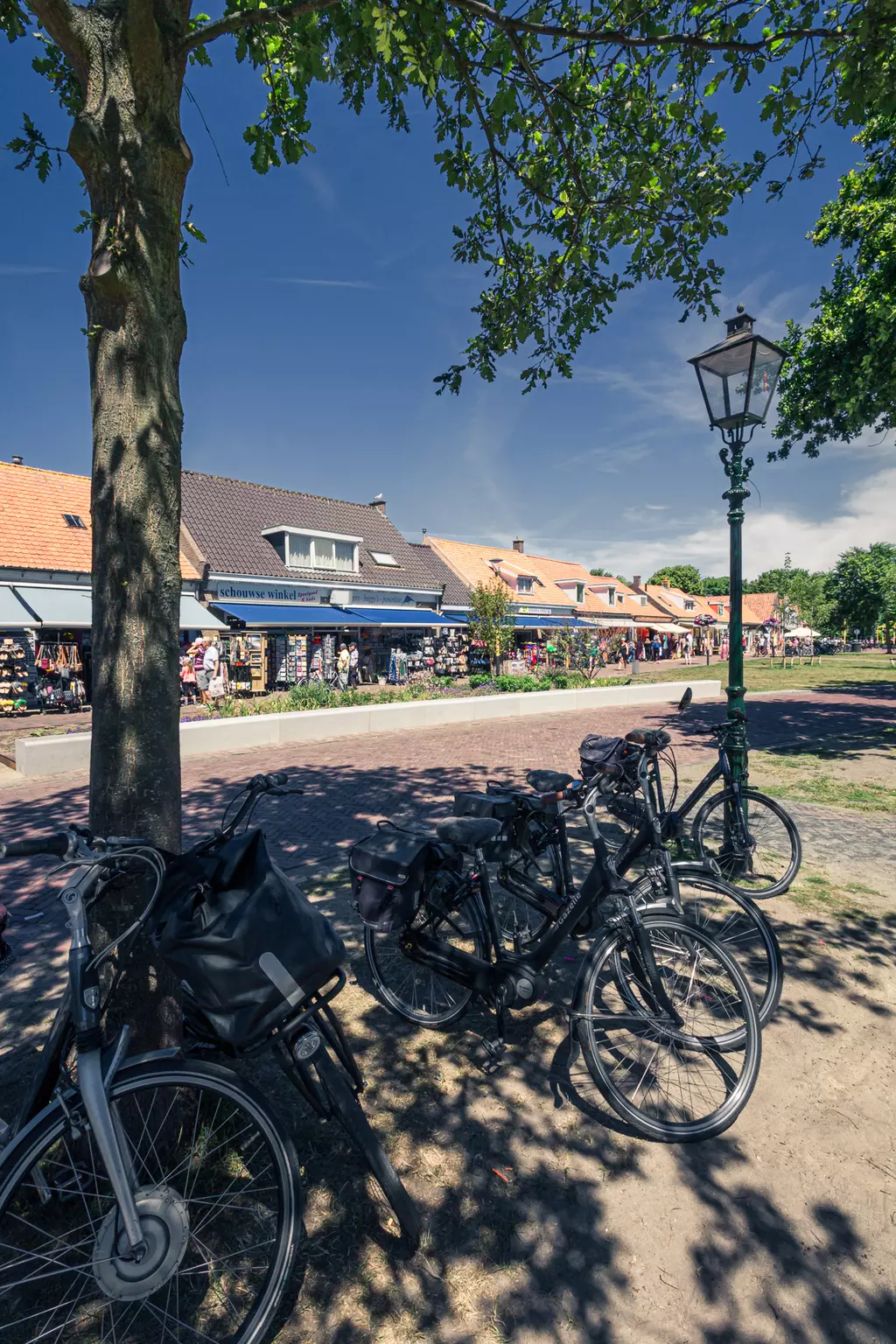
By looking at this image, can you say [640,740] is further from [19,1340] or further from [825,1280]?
[19,1340]

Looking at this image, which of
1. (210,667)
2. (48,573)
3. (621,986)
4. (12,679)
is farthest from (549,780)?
(48,573)

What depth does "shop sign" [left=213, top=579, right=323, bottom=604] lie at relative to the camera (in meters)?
22.3

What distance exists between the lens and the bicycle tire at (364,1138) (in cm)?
197

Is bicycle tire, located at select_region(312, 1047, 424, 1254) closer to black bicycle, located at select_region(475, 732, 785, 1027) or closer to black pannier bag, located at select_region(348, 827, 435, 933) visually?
black pannier bag, located at select_region(348, 827, 435, 933)

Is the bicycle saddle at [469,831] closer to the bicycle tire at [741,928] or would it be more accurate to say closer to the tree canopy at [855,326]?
the bicycle tire at [741,928]

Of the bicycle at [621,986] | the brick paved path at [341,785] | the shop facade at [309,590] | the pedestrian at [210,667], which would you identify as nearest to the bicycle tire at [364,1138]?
the bicycle at [621,986]

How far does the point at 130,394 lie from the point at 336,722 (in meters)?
10.8

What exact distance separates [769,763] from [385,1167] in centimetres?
884

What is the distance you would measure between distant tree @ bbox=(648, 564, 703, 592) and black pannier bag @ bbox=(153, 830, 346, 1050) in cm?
11040

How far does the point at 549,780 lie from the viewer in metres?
3.55

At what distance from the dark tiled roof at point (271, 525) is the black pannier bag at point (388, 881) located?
835 inches

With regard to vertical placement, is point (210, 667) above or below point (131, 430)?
below

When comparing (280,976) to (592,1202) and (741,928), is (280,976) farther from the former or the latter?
(741,928)

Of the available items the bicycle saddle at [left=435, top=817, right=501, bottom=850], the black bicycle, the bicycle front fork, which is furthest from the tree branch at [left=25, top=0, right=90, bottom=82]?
the black bicycle
